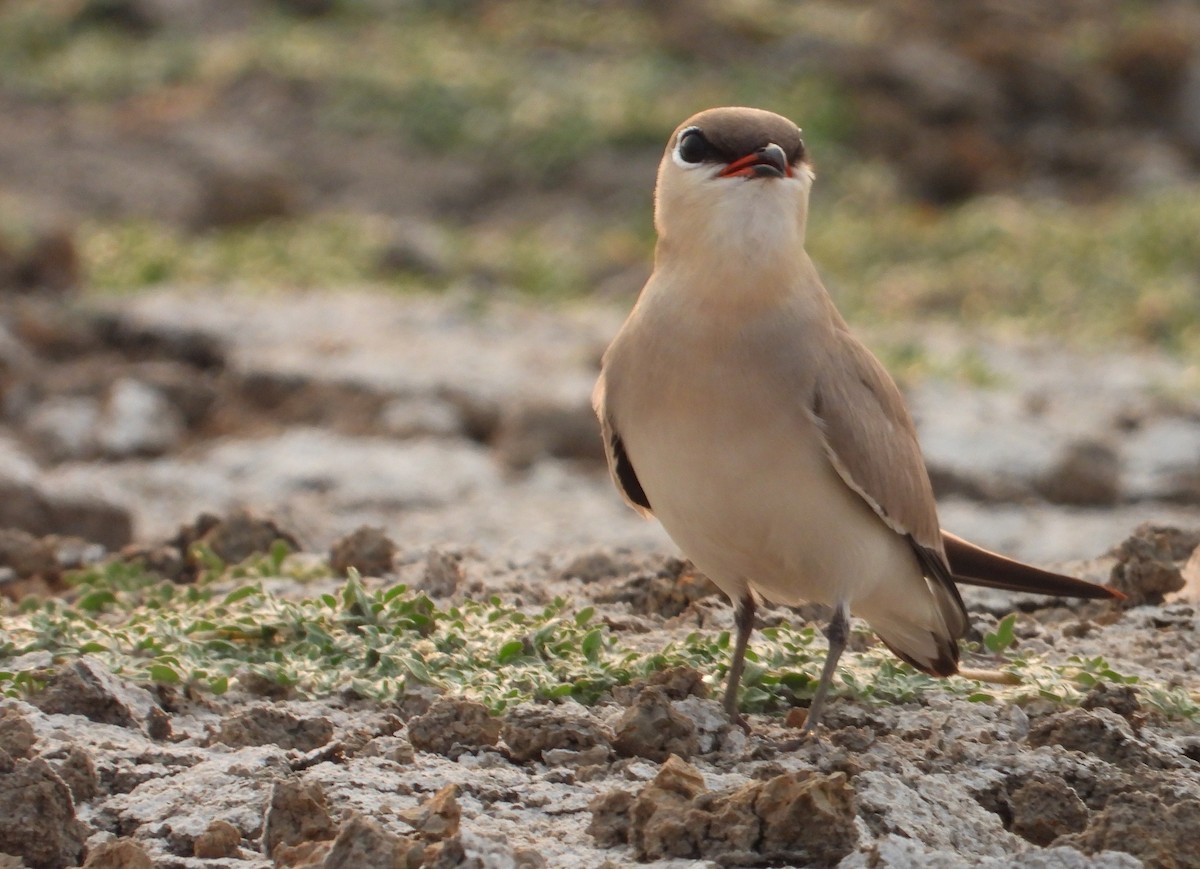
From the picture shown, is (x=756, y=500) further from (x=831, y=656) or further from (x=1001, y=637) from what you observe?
(x=1001, y=637)

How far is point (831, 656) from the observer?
14.4ft

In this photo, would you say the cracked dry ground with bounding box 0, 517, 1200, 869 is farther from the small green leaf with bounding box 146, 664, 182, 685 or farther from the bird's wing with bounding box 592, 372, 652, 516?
the bird's wing with bounding box 592, 372, 652, 516

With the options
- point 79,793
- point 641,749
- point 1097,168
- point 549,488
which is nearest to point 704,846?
point 641,749

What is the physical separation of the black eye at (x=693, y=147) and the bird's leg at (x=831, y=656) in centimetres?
108

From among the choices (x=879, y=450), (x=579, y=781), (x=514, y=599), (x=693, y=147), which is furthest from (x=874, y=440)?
(x=514, y=599)

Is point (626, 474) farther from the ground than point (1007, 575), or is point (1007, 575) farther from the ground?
point (626, 474)

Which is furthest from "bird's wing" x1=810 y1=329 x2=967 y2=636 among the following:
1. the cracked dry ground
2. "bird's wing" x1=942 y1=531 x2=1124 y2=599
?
the cracked dry ground

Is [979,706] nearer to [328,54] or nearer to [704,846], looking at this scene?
[704,846]

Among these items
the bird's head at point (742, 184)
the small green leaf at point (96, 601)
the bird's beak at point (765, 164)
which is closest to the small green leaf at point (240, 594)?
the small green leaf at point (96, 601)

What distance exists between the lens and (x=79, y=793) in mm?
3943

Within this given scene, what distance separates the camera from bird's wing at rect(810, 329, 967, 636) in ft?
14.3

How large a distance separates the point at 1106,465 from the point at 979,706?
5.11 metres

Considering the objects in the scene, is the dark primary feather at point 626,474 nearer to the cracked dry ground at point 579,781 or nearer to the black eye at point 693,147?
the cracked dry ground at point 579,781

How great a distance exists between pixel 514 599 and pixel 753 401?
57.3 inches
